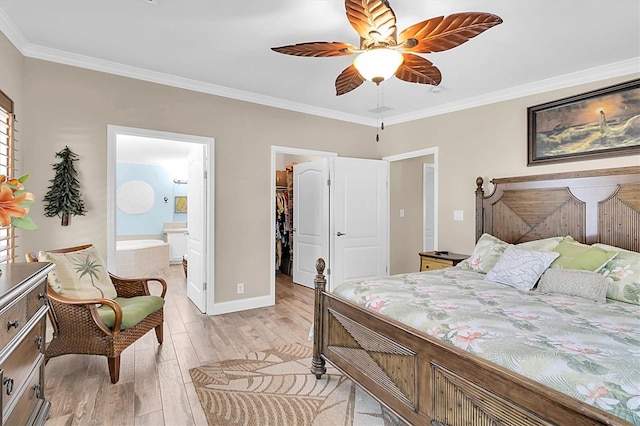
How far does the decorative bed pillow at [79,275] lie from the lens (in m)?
2.39

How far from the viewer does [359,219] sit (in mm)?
4867

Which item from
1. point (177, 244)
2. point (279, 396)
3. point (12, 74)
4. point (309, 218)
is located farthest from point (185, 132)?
point (177, 244)

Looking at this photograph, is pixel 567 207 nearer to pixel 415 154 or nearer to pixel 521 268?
pixel 521 268

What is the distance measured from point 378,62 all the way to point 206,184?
98.0 inches

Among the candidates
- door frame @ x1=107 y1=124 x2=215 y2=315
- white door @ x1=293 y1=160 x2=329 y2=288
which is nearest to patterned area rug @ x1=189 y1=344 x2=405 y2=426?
door frame @ x1=107 y1=124 x2=215 y2=315

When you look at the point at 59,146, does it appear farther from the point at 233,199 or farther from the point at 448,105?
the point at 448,105

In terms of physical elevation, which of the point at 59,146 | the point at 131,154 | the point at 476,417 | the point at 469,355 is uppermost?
the point at 131,154

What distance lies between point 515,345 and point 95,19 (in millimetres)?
3311

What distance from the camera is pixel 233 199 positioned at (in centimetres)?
393

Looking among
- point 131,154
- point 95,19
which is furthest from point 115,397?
point 131,154

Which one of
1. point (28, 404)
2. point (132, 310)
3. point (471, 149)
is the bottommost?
point (28, 404)

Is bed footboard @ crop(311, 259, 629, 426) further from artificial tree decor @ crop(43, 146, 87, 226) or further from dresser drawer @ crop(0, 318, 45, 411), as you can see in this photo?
artificial tree decor @ crop(43, 146, 87, 226)

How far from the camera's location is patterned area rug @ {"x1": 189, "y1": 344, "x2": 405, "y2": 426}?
1950mm

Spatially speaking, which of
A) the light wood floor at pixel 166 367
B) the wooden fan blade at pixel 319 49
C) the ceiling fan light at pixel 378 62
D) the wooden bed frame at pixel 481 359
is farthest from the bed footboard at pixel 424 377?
the wooden fan blade at pixel 319 49
